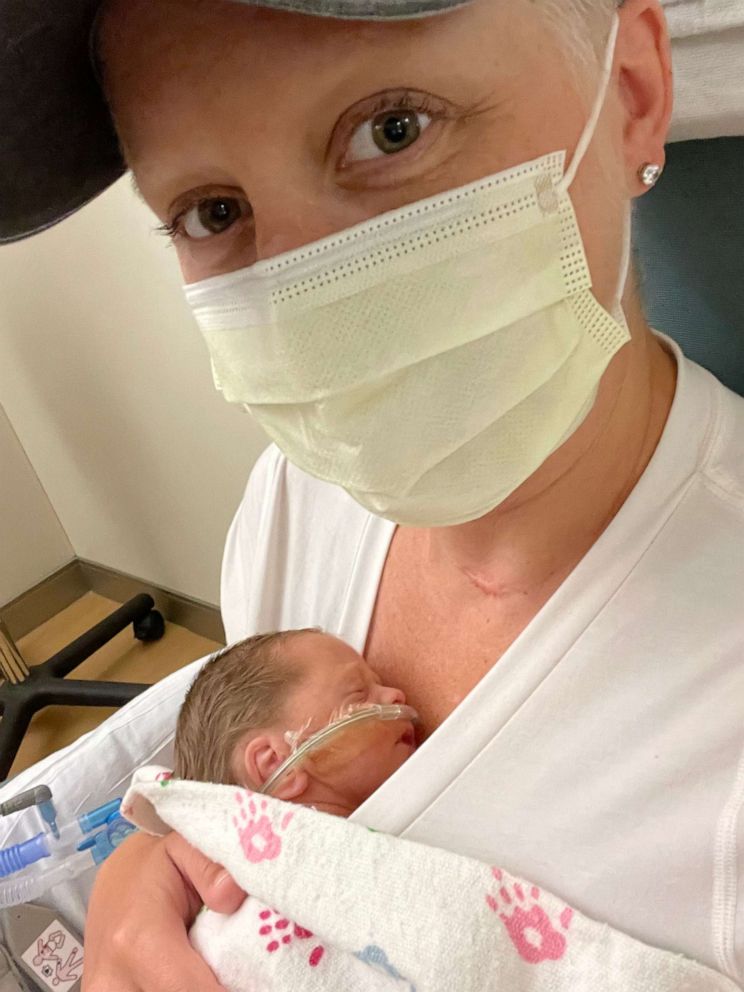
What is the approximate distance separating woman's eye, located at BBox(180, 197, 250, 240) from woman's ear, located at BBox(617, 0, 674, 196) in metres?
0.34

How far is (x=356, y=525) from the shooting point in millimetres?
1075

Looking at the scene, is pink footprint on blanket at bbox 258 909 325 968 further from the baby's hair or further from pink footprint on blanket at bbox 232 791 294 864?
the baby's hair

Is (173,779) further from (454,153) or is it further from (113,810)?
(454,153)

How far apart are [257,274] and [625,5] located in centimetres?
37

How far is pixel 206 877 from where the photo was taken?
93cm

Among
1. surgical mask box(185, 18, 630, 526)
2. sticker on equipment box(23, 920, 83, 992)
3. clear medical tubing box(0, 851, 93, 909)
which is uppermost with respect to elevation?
surgical mask box(185, 18, 630, 526)

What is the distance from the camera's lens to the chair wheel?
261cm

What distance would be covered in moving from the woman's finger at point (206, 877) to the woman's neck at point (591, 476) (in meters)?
0.41

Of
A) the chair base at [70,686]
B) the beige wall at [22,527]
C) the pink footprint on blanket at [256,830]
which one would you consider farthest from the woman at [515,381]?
the beige wall at [22,527]

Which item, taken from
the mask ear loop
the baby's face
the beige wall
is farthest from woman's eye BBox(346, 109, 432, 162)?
the beige wall

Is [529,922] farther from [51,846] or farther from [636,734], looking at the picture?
[51,846]

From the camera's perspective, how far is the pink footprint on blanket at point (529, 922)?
0.68m

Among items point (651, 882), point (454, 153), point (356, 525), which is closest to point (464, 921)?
point (651, 882)

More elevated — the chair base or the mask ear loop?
the mask ear loop
